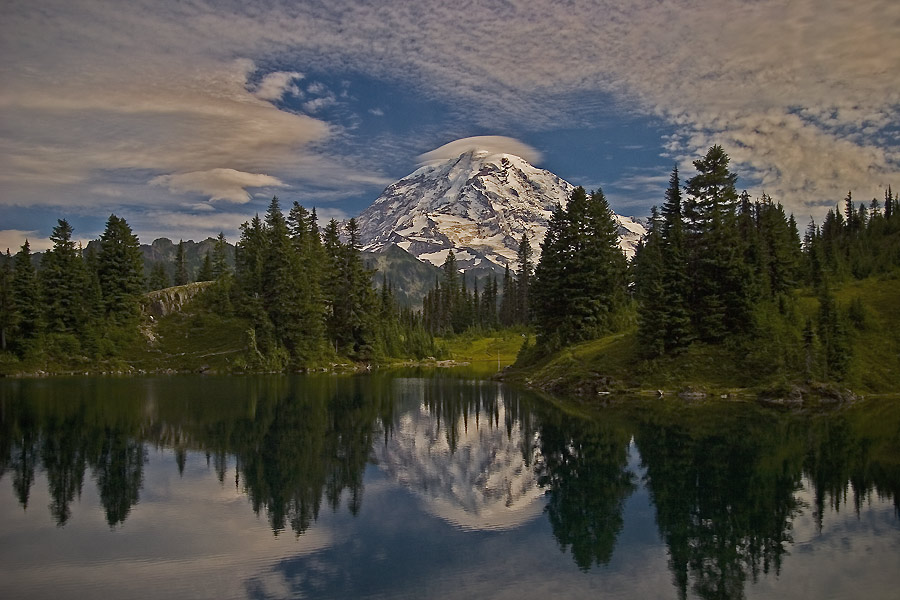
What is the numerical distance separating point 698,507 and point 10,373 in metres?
99.8

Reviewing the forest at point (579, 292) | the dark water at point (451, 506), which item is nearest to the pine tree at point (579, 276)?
the forest at point (579, 292)

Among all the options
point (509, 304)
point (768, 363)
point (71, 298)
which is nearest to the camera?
point (768, 363)

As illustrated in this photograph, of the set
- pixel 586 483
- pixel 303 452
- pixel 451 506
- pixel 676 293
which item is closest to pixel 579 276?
pixel 676 293

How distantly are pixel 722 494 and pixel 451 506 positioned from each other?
10.8m

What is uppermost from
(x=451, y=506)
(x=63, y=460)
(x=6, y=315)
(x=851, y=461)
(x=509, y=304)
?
(x=509, y=304)

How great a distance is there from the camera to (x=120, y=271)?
117562 mm

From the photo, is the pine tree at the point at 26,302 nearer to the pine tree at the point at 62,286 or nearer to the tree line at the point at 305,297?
the pine tree at the point at 62,286

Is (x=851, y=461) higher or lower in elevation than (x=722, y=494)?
higher

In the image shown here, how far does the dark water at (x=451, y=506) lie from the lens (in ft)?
60.0

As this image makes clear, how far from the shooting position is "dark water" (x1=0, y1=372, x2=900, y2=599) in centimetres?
1828

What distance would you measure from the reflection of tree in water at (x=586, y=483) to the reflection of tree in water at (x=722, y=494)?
151 centimetres

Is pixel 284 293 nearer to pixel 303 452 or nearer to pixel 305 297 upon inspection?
pixel 305 297

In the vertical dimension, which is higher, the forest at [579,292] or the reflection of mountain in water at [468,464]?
the forest at [579,292]

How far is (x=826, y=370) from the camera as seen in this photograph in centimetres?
5950
